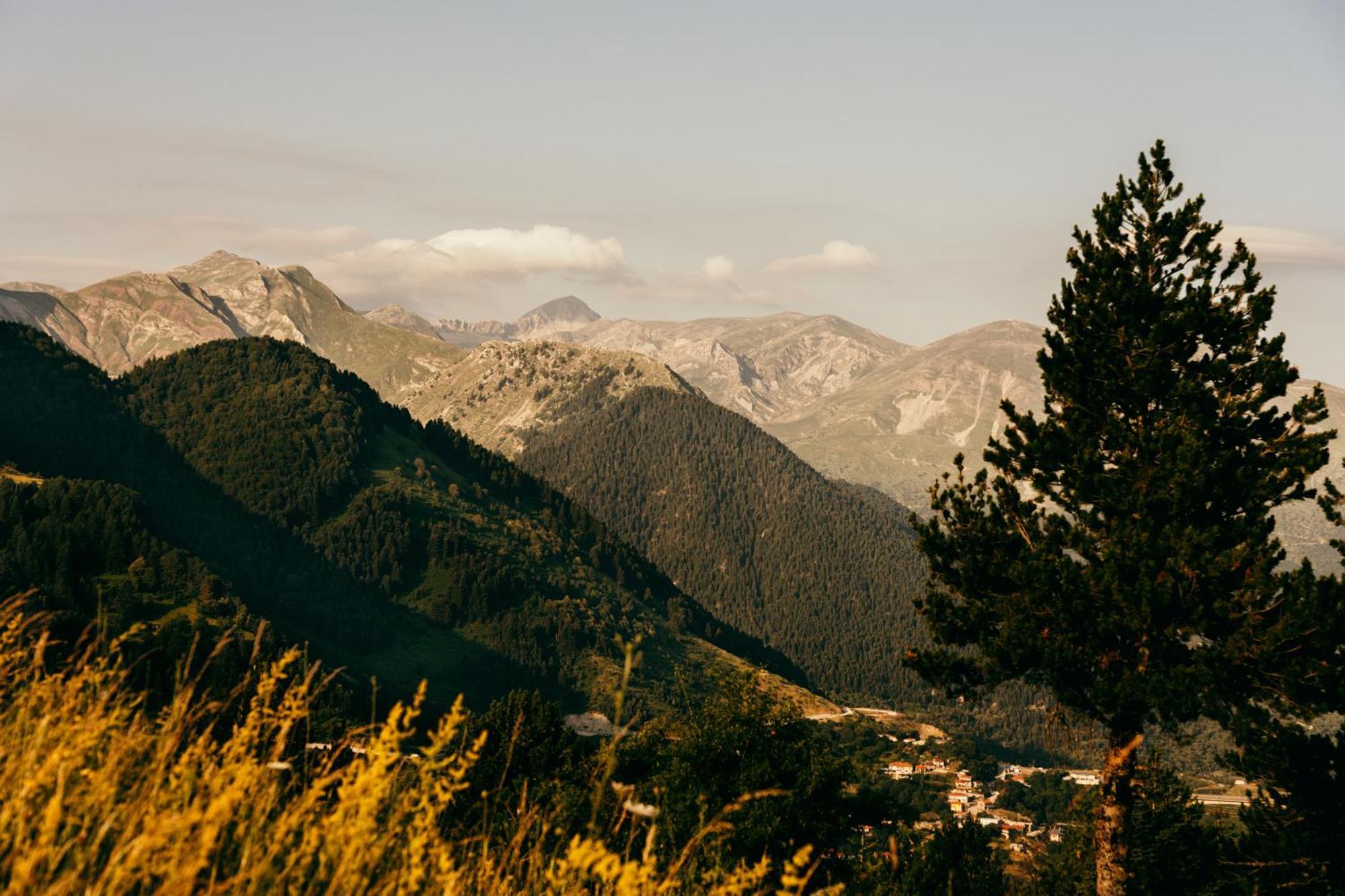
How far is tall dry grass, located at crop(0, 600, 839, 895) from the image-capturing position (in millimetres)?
4906

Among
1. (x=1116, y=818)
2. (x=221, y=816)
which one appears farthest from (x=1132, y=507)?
(x=221, y=816)

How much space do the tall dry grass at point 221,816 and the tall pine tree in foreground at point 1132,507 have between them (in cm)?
2096

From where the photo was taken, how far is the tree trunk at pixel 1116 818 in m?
25.1

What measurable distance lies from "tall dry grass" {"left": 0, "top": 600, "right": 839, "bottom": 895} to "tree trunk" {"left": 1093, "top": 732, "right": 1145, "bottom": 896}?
863 inches

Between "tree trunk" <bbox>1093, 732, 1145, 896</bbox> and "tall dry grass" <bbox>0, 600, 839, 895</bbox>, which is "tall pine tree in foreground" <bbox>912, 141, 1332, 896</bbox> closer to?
"tree trunk" <bbox>1093, 732, 1145, 896</bbox>

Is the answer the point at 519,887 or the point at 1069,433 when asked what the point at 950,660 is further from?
the point at 519,887

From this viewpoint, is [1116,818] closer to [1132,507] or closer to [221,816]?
[1132,507]

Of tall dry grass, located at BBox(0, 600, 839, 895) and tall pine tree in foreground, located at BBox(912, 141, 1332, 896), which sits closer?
tall dry grass, located at BBox(0, 600, 839, 895)

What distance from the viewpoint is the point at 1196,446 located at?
79.3 feet

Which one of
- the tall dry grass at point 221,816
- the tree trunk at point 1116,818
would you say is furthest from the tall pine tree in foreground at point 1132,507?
the tall dry grass at point 221,816

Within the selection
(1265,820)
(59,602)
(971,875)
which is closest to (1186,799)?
Answer: (971,875)

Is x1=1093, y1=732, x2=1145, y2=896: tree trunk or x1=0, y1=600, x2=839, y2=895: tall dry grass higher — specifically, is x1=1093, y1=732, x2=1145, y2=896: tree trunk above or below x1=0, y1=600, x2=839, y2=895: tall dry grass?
below

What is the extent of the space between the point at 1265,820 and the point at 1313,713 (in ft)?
43.8

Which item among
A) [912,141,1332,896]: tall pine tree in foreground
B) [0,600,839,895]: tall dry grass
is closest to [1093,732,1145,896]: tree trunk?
[912,141,1332,896]: tall pine tree in foreground
